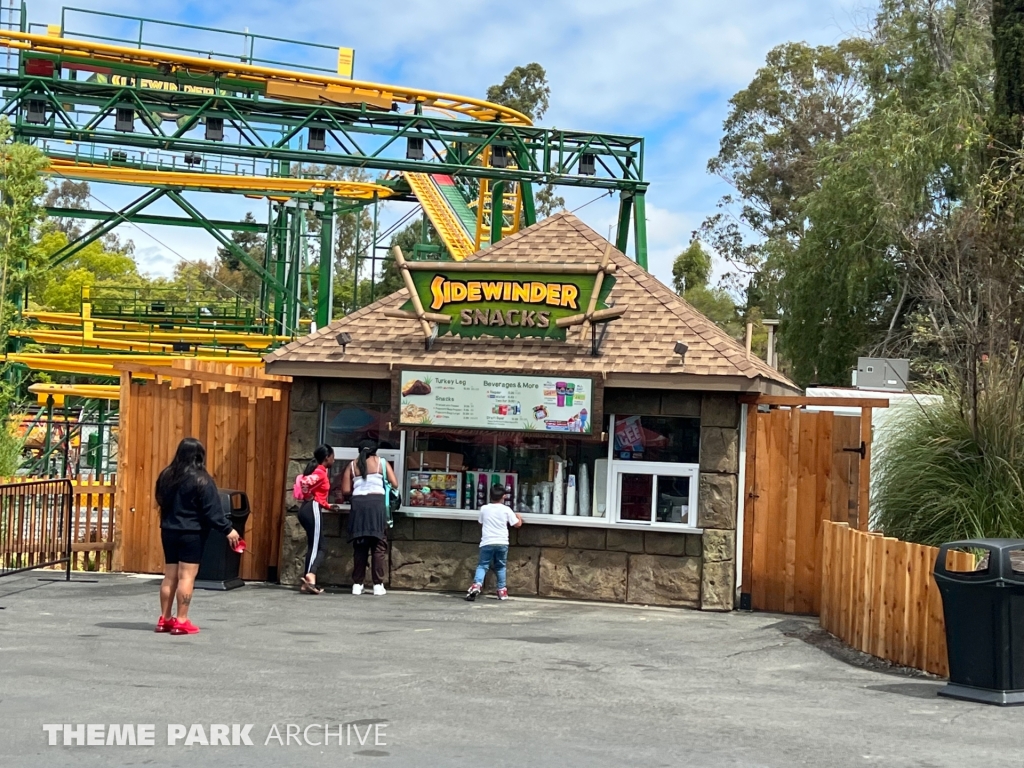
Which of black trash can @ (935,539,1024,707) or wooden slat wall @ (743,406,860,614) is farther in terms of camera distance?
wooden slat wall @ (743,406,860,614)

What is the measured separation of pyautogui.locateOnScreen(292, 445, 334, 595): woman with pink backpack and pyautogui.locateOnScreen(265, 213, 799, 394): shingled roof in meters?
1.06

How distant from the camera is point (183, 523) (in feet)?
34.4

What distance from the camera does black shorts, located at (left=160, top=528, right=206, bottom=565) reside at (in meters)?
10.5

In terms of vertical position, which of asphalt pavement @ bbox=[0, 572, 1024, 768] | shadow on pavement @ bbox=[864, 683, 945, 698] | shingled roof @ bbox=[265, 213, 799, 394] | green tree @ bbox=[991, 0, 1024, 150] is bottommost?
asphalt pavement @ bbox=[0, 572, 1024, 768]

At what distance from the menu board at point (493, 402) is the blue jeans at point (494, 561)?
1.37m

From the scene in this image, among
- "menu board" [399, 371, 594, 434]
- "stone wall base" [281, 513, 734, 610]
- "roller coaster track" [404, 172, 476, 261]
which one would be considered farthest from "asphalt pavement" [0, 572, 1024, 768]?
"roller coaster track" [404, 172, 476, 261]

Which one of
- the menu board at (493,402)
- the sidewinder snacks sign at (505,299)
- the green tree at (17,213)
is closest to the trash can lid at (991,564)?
the menu board at (493,402)

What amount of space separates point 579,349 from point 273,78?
2129 cm

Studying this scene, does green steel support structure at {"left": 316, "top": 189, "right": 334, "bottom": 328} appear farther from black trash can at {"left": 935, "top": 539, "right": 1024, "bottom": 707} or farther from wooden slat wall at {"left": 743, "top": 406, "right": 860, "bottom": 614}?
black trash can at {"left": 935, "top": 539, "right": 1024, "bottom": 707}

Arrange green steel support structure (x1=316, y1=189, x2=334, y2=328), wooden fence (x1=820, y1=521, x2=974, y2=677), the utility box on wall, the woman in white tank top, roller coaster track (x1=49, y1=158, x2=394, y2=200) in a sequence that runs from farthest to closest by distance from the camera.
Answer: roller coaster track (x1=49, y1=158, x2=394, y2=200) < green steel support structure (x1=316, y1=189, x2=334, y2=328) < the utility box on wall < the woman in white tank top < wooden fence (x1=820, y1=521, x2=974, y2=677)

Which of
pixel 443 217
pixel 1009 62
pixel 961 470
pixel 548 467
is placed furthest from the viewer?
pixel 443 217

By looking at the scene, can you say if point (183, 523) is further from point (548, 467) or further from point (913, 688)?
point (913, 688)

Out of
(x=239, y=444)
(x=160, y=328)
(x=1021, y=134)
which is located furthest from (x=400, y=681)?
(x=160, y=328)

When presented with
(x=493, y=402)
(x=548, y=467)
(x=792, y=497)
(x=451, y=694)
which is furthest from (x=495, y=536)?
(x=451, y=694)
